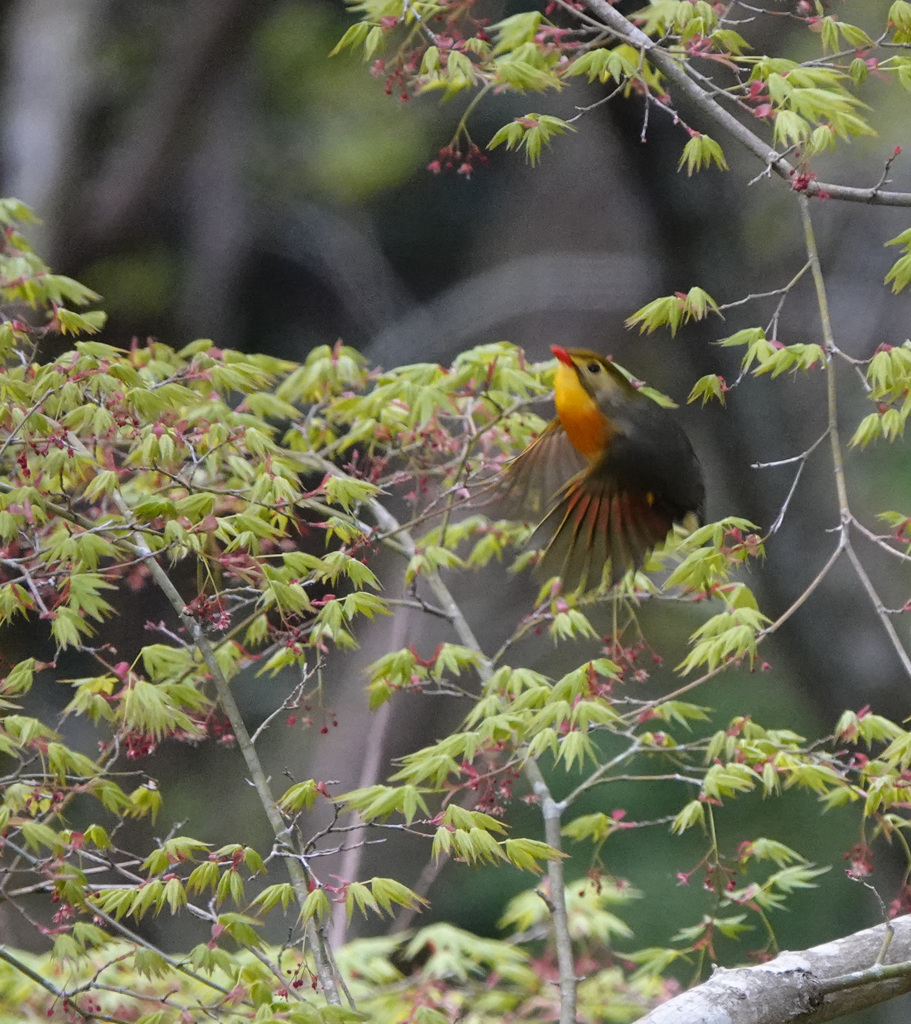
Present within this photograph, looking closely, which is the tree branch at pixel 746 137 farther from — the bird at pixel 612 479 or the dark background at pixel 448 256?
the dark background at pixel 448 256

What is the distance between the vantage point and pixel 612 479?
1.45 metres

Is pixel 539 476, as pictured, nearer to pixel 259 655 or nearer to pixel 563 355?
pixel 563 355

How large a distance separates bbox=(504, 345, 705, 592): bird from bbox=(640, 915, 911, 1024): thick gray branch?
17.8 inches

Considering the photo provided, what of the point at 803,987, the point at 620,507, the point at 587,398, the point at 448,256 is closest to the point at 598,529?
the point at 620,507

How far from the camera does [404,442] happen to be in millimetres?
1582

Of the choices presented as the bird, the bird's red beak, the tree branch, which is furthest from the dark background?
the tree branch

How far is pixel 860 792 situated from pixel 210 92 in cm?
273

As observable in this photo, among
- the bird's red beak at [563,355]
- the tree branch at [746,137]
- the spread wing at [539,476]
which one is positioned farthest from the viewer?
the spread wing at [539,476]

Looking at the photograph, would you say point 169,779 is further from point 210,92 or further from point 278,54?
point 278,54

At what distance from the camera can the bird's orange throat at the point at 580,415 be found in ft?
4.59

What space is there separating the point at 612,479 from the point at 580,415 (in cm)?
10

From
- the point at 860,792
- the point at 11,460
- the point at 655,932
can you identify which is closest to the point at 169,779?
the point at 655,932

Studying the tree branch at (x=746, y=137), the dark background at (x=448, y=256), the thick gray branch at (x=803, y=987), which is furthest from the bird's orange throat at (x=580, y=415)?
the dark background at (x=448, y=256)

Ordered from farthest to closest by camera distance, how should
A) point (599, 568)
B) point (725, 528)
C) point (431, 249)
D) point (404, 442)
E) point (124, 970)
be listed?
1. point (431, 249)
2. point (124, 970)
3. point (404, 442)
4. point (599, 568)
5. point (725, 528)
